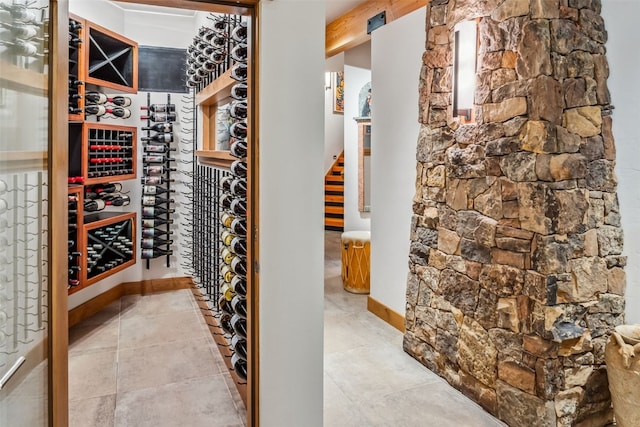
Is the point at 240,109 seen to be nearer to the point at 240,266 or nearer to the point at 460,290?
the point at 240,266

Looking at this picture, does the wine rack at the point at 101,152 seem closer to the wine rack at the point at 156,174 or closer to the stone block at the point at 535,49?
the wine rack at the point at 156,174

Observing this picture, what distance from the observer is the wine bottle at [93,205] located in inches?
154

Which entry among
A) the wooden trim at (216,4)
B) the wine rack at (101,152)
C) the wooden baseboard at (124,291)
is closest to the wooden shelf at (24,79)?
the wooden trim at (216,4)

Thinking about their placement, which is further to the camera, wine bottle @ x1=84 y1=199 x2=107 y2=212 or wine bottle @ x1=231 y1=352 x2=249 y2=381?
wine bottle @ x1=84 y1=199 x2=107 y2=212

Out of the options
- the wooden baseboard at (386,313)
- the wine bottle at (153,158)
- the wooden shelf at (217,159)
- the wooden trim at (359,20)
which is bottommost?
the wooden baseboard at (386,313)

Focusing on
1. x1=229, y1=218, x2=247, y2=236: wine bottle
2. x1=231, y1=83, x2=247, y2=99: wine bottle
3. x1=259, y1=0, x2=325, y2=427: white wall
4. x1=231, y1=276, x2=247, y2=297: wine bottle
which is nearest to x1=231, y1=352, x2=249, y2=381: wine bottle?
x1=231, y1=276, x2=247, y2=297: wine bottle

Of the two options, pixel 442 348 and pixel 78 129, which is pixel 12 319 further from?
pixel 78 129

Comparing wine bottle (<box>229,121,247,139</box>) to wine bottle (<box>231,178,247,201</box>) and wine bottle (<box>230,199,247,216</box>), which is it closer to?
wine bottle (<box>231,178,247,201</box>)

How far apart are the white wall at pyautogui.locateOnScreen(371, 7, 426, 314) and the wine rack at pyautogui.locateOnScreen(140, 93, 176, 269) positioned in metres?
2.11

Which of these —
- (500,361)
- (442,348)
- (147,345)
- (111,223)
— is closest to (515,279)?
(500,361)

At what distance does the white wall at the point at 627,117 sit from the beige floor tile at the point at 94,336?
347cm

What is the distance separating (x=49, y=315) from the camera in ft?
5.68

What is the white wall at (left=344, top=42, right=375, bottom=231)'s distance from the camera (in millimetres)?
6195

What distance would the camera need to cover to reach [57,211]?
1730 millimetres
